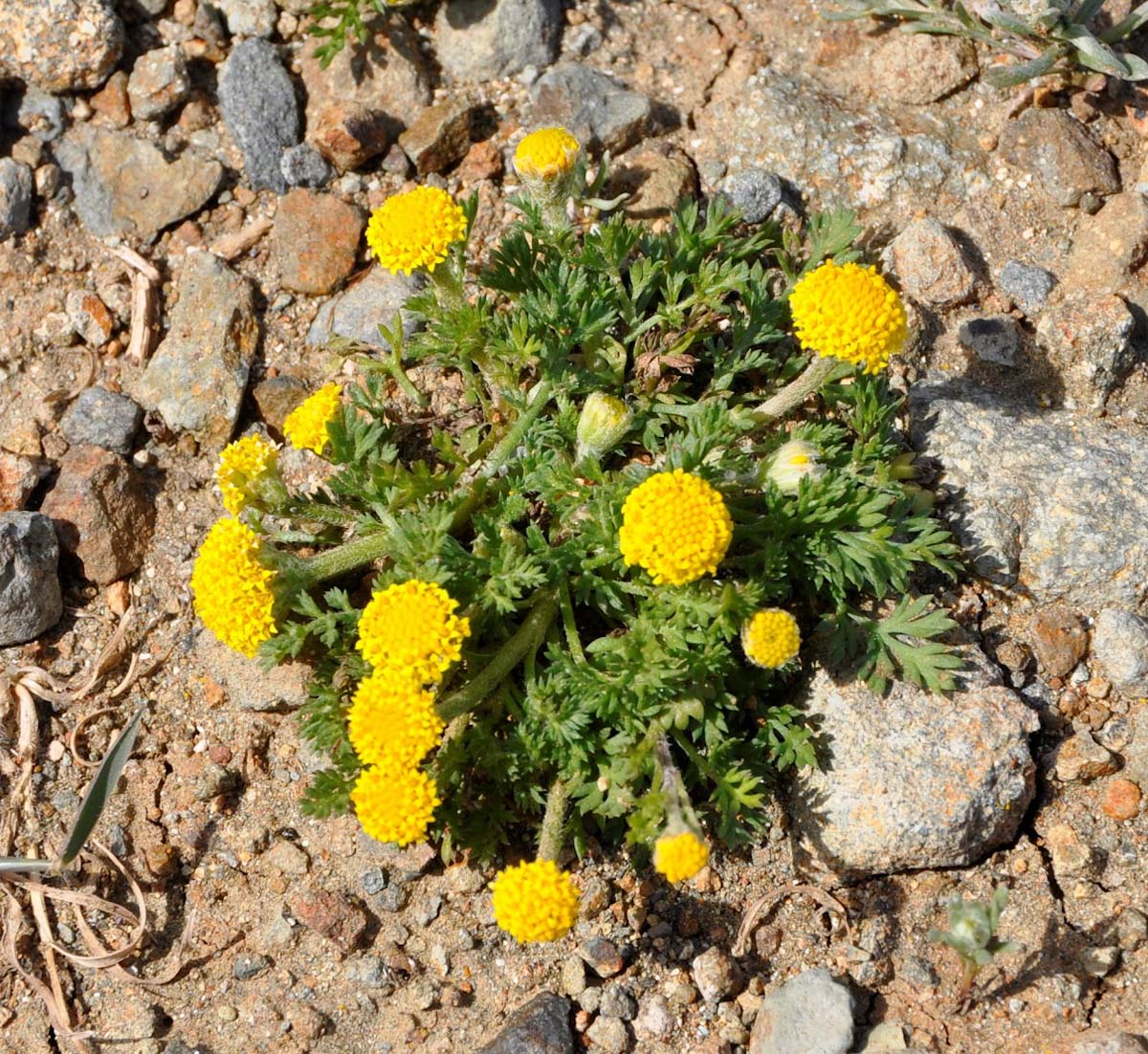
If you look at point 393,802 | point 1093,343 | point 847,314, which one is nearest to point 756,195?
point 847,314

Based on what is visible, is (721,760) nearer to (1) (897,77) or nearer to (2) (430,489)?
(2) (430,489)

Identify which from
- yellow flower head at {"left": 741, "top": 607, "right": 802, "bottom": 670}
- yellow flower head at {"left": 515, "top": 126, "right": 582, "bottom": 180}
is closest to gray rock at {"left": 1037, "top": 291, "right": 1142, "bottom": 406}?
yellow flower head at {"left": 741, "top": 607, "right": 802, "bottom": 670}

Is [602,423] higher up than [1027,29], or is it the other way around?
[1027,29]

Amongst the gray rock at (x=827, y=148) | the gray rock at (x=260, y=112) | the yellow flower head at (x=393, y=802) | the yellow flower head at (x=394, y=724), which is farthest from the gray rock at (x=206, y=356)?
the gray rock at (x=827, y=148)

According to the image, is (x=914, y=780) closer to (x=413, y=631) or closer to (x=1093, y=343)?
(x=413, y=631)

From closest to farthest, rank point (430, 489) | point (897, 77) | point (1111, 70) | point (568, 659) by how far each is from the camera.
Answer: point (568, 659)
point (430, 489)
point (1111, 70)
point (897, 77)

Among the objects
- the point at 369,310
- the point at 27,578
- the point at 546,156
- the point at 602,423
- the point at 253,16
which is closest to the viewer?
the point at 602,423

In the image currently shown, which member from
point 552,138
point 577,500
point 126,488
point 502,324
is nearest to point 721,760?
point 577,500
